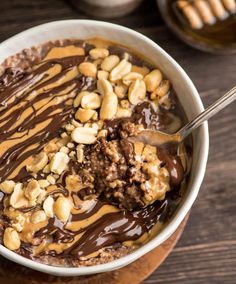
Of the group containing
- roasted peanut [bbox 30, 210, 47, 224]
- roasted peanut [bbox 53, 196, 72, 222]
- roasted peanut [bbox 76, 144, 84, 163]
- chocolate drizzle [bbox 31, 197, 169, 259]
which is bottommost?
chocolate drizzle [bbox 31, 197, 169, 259]

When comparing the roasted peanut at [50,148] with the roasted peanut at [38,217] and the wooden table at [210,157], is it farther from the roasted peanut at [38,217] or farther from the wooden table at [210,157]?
the wooden table at [210,157]

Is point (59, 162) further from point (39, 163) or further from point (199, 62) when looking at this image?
point (199, 62)

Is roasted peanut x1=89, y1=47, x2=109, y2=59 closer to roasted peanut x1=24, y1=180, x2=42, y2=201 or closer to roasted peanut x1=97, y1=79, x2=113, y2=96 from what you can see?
roasted peanut x1=97, y1=79, x2=113, y2=96

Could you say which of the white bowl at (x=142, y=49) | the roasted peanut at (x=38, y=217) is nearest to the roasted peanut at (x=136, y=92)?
the white bowl at (x=142, y=49)

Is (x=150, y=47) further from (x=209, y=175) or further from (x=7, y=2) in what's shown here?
(x=7, y=2)

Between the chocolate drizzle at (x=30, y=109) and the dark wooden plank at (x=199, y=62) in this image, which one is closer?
the chocolate drizzle at (x=30, y=109)

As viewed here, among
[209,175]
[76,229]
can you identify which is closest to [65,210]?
[76,229]

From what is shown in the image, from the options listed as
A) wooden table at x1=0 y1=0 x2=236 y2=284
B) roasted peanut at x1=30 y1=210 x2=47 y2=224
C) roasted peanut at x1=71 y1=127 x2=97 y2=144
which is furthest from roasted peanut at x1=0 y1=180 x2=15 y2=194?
wooden table at x1=0 y1=0 x2=236 y2=284

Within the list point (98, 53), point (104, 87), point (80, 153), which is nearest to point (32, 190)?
point (80, 153)
